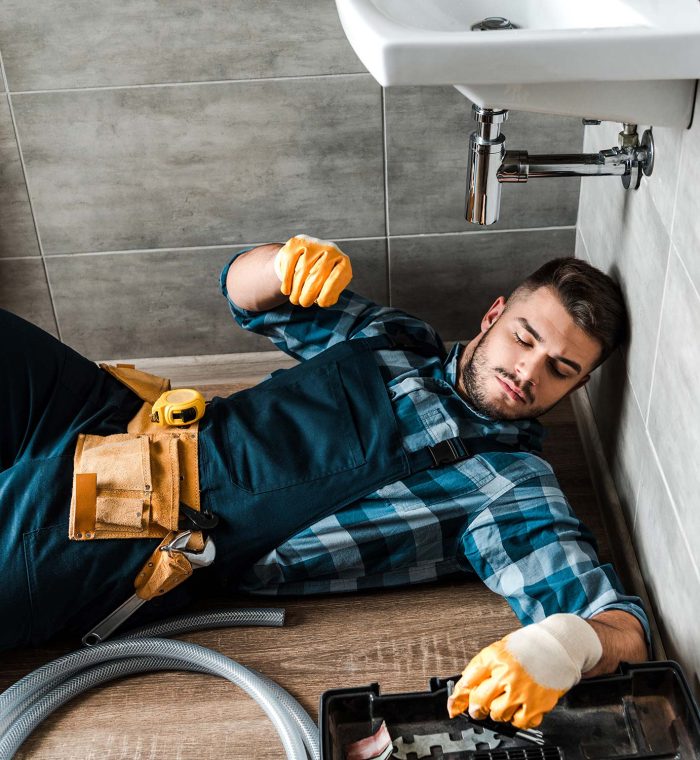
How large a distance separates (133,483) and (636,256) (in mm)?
843

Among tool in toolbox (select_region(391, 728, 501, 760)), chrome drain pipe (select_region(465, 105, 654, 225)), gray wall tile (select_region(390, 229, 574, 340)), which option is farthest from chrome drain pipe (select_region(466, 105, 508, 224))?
tool in toolbox (select_region(391, 728, 501, 760))

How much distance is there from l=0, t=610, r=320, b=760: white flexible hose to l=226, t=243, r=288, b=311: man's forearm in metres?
0.61

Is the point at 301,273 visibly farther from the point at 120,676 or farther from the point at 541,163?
the point at 120,676

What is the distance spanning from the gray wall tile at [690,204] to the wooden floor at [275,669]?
607 millimetres

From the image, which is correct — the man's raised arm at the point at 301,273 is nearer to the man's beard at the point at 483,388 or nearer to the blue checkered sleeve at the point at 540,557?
the man's beard at the point at 483,388

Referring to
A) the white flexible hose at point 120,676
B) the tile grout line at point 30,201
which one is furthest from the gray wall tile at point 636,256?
the tile grout line at point 30,201

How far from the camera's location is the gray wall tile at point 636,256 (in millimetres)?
1325

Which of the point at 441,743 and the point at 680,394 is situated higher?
the point at 680,394

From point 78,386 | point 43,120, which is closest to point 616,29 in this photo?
point 78,386

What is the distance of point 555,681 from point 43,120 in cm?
136

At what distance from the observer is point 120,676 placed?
1.40 m

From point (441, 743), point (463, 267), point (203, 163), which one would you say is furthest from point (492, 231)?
point (441, 743)

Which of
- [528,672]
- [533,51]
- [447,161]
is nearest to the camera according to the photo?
[533,51]

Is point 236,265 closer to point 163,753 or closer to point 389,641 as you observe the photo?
point 389,641
